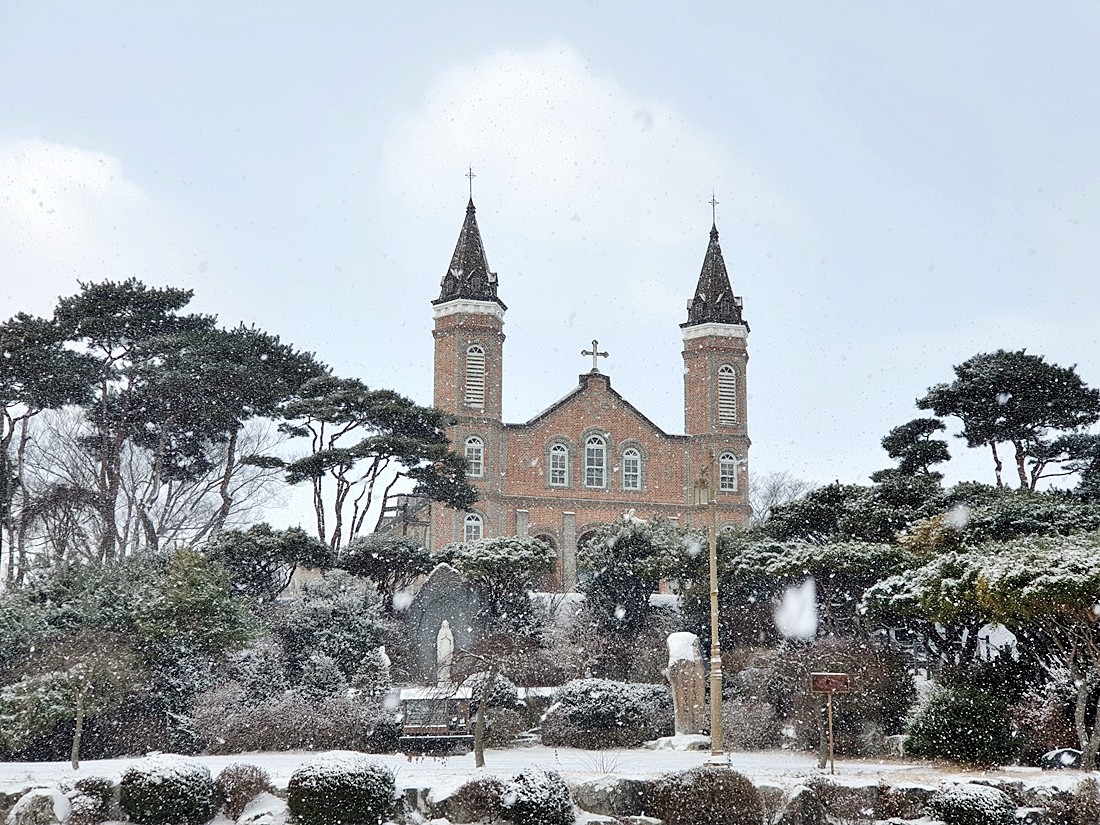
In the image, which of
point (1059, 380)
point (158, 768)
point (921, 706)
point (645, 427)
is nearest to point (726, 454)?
point (645, 427)

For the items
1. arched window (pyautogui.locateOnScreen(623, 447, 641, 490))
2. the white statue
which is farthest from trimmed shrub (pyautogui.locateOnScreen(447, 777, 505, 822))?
arched window (pyautogui.locateOnScreen(623, 447, 641, 490))

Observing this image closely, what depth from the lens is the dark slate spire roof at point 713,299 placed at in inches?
1720

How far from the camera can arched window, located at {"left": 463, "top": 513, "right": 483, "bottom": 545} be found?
131 ft

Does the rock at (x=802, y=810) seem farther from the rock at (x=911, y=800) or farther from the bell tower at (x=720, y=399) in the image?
the bell tower at (x=720, y=399)

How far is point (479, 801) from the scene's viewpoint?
543 inches

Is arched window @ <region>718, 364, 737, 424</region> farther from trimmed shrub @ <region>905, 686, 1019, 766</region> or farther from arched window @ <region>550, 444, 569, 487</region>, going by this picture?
trimmed shrub @ <region>905, 686, 1019, 766</region>

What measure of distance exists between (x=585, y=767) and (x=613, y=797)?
2.55 metres

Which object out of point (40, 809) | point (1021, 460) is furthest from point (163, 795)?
point (1021, 460)

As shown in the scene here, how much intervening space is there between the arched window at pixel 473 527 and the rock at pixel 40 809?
25971 millimetres

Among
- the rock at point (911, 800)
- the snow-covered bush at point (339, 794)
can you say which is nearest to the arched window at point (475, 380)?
the snow-covered bush at point (339, 794)

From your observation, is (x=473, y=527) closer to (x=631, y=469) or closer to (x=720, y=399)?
(x=631, y=469)

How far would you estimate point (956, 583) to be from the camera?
58.7ft

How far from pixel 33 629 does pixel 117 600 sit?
1549 millimetres

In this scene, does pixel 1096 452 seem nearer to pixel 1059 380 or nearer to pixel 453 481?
pixel 1059 380
